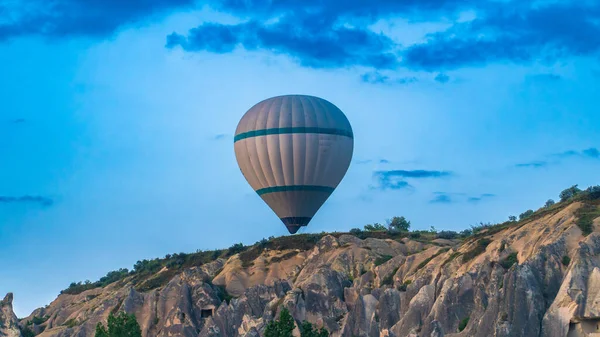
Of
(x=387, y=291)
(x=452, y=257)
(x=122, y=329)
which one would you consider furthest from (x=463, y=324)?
(x=122, y=329)

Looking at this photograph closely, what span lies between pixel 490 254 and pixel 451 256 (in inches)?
311

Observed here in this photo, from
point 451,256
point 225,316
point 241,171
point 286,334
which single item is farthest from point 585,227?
point 241,171

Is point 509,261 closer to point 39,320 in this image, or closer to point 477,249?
point 477,249

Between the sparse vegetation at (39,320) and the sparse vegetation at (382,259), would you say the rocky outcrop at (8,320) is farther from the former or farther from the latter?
the sparse vegetation at (39,320)

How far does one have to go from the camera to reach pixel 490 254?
112 metres

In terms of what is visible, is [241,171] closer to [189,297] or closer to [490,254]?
[189,297]

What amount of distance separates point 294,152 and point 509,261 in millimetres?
37482

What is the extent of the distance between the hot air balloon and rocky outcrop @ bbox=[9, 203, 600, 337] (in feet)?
20.6

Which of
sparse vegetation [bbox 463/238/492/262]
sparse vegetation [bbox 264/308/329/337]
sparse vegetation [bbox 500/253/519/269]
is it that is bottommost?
sparse vegetation [bbox 264/308/329/337]

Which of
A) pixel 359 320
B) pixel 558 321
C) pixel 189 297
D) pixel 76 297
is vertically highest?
pixel 76 297

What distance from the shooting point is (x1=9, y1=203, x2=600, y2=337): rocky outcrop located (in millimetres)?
93312

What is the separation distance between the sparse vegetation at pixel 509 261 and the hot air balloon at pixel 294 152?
36325mm

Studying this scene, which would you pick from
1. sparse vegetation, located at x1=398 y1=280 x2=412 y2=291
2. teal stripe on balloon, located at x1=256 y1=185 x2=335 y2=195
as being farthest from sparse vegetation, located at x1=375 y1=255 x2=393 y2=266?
teal stripe on balloon, located at x1=256 y1=185 x2=335 y2=195

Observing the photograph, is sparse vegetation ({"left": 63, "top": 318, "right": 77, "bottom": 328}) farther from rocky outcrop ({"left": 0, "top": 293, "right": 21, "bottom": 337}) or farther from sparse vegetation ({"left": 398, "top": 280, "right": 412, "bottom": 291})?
sparse vegetation ({"left": 398, "top": 280, "right": 412, "bottom": 291})
